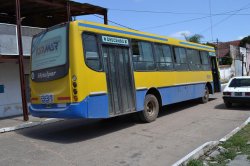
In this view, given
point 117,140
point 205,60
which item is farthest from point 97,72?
point 205,60

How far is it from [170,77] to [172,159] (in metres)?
6.05

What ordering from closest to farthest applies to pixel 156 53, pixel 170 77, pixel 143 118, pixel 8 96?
pixel 143 118, pixel 156 53, pixel 170 77, pixel 8 96

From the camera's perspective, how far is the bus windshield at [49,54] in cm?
864

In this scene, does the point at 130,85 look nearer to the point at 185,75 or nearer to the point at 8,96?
the point at 185,75

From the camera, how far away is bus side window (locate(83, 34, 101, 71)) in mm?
8648

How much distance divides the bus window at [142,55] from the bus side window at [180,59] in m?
2.16

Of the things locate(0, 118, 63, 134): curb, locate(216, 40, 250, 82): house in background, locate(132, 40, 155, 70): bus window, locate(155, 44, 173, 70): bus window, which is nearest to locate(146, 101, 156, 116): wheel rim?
locate(132, 40, 155, 70): bus window

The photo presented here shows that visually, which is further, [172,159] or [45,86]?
[45,86]

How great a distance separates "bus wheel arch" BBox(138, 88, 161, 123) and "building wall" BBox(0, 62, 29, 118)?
6.99 metres

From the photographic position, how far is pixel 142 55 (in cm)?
1093

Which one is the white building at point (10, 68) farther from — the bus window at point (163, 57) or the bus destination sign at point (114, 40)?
the bus window at point (163, 57)

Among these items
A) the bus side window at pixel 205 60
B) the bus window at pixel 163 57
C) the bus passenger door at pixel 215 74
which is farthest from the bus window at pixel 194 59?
the bus passenger door at pixel 215 74

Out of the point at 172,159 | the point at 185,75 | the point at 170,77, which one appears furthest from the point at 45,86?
the point at 185,75

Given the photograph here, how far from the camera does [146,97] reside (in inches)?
428
